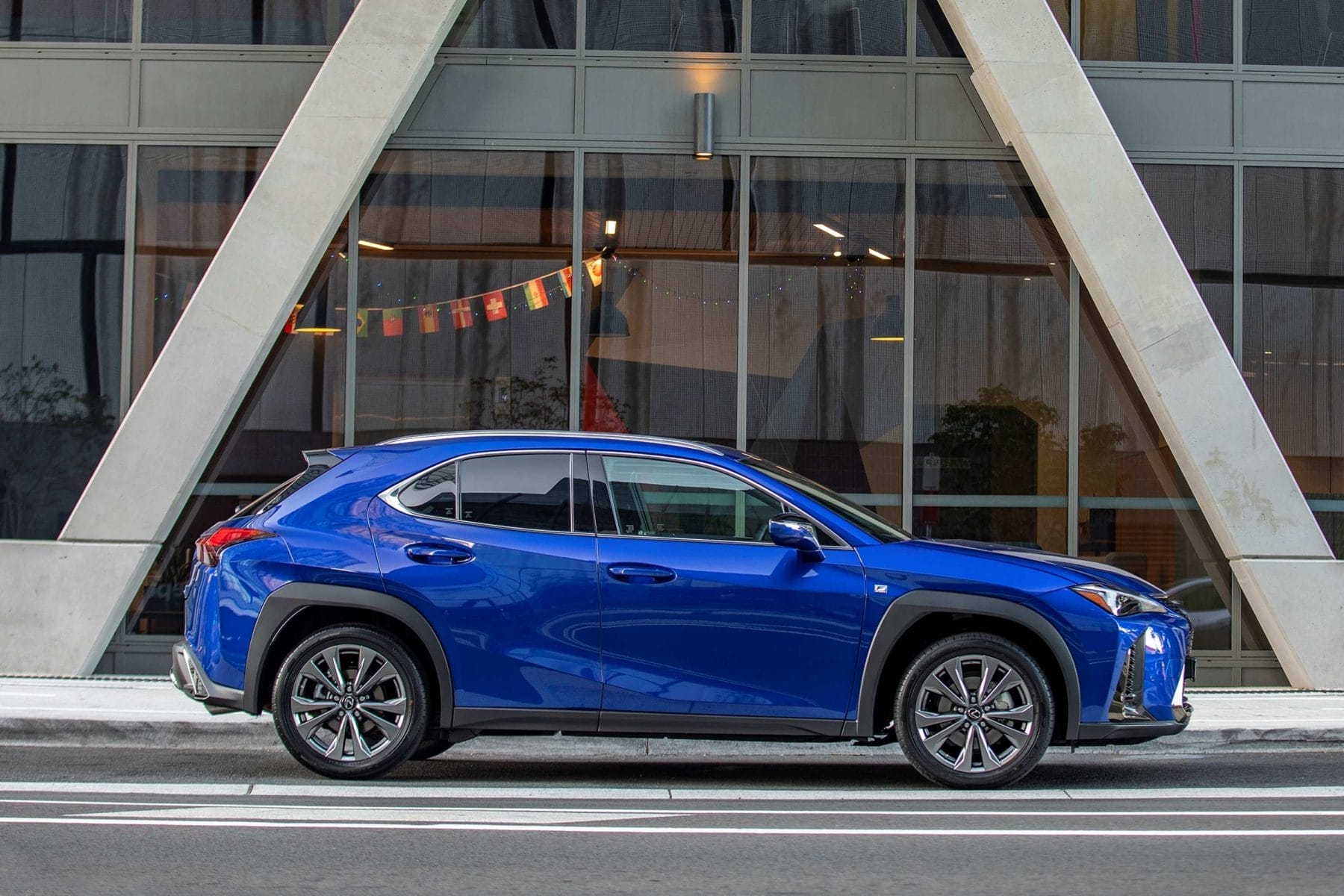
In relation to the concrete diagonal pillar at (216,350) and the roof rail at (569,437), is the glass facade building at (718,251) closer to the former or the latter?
the concrete diagonal pillar at (216,350)

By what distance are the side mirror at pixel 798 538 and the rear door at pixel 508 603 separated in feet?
2.92

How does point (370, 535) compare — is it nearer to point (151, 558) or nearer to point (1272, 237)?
point (151, 558)

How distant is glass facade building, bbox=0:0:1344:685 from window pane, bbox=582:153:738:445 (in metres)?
0.02

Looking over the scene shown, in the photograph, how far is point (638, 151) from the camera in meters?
12.8

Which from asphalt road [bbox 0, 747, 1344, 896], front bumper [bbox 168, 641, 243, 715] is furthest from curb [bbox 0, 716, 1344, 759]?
front bumper [bbox 168, 641, 243, 715]

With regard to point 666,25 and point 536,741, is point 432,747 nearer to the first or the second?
point 536,741

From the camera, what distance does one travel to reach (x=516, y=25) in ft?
42.1

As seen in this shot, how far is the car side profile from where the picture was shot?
7633mm

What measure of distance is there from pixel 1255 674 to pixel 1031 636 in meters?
5.52

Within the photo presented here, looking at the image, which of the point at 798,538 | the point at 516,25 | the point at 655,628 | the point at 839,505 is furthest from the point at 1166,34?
the point at 655,628

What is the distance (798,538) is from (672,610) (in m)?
0.69

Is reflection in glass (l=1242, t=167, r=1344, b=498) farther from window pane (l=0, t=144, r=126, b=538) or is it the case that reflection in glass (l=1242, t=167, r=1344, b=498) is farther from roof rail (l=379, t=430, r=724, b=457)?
window pane (l=0, t=144, r=126, b=538)

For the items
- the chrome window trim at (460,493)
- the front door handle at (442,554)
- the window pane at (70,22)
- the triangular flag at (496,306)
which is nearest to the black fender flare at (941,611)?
the chrome window trim at (460,493)

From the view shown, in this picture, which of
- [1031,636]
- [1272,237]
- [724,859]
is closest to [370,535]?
[724,859]
